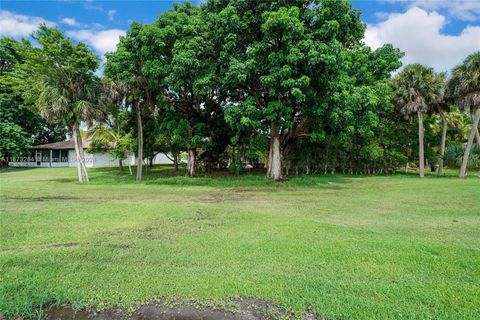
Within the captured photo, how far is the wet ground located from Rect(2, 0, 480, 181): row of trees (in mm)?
11318

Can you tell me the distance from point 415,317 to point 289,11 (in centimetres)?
1338

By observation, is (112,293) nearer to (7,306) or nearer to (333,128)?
(7,306)

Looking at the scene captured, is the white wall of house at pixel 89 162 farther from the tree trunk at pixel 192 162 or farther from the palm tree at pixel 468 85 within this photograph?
the palm tree at pixel 468 85

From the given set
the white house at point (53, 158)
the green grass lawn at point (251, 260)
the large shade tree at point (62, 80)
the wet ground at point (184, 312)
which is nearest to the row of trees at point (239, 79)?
the large shade tree at point (62, 80)

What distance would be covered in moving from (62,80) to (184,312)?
17182 millimetres

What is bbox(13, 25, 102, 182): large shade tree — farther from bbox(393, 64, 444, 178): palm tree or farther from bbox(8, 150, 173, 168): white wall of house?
bbox(393, 64, 444, 178): palm tree

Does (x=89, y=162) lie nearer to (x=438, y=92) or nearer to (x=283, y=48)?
(x=283, y=48)

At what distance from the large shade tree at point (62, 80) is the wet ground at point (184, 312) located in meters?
15.4

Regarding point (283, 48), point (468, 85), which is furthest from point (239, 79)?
point (468, 85)

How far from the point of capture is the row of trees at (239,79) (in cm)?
1424

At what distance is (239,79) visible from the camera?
1407 centimetres

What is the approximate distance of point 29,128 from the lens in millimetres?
34500

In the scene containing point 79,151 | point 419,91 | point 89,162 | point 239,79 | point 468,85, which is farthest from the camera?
point 89,162

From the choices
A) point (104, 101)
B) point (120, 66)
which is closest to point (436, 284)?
point (120, 66)
